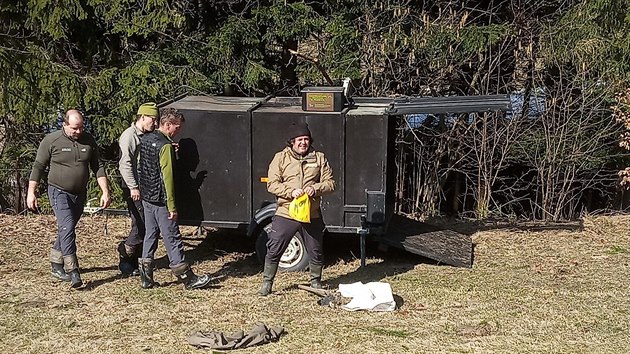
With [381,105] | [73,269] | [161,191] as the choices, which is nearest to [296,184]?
[161,191]

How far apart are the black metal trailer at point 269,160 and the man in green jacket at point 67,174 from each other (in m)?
1.07

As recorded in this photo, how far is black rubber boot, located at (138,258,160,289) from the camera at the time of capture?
7.63 metres

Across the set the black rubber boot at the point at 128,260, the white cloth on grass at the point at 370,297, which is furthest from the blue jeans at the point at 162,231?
the white cloth on grass at the point at 370,297

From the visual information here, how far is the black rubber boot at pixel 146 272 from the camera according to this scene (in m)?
7.63

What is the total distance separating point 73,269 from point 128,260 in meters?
0.70

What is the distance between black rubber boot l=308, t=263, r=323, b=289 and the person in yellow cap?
174 cm

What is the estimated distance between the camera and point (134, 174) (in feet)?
25.0

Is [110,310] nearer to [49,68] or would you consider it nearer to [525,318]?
[525,318]

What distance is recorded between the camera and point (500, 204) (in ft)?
41.2

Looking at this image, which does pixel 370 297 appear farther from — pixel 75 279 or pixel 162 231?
pixel 75 279

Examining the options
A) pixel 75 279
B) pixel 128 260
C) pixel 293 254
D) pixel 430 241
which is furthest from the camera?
pixel 430 241

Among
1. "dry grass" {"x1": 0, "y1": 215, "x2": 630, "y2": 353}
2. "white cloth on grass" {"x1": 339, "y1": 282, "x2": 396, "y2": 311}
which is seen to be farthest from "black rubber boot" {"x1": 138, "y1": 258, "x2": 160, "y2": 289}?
"white cloth on grass" {"x1": 339, "y1": 282, "x2": 396, "y2": 311}

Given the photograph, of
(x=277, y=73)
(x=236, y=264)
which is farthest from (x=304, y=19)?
(x=236, y=264)

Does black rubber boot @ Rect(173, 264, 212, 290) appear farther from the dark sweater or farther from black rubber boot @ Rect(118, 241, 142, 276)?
the dark sweater
